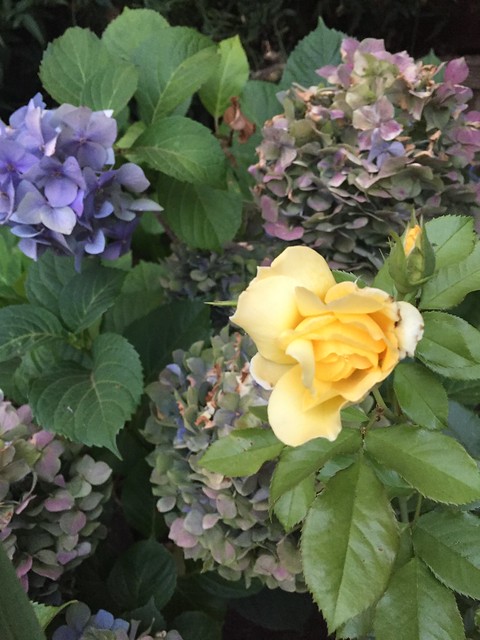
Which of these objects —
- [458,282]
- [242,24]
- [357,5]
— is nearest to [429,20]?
[357,5]

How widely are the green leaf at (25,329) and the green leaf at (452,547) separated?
40 centimetres

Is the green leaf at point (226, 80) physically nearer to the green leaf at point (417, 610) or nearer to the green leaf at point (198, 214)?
the green leaf at point (198, 214)

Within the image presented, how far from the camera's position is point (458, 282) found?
1.16 feet

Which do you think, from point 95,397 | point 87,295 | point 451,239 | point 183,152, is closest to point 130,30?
point 183,152

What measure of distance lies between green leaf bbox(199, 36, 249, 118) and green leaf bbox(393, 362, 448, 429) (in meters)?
0.54

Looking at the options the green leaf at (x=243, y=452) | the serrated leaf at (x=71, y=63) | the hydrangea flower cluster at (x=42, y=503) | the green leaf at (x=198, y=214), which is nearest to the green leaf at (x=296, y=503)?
the green leaf at (x=243, y=452)

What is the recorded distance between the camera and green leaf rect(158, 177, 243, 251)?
703mm

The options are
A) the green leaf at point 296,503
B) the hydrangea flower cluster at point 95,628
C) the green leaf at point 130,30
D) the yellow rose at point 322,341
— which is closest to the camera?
the yellow rose at point 322,341

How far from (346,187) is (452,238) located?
0.27m

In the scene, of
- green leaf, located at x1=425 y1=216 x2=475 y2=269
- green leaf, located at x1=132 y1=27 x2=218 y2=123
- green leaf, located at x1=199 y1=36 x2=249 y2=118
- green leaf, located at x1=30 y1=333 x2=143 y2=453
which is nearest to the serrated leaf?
green leaf, located at x1=132 y1=27 x2=218 y2=123

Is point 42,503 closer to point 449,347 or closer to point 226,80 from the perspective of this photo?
point 449,347

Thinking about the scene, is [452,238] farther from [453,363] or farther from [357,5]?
[357,5]

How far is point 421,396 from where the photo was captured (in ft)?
1.14

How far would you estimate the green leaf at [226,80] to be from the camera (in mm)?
789
